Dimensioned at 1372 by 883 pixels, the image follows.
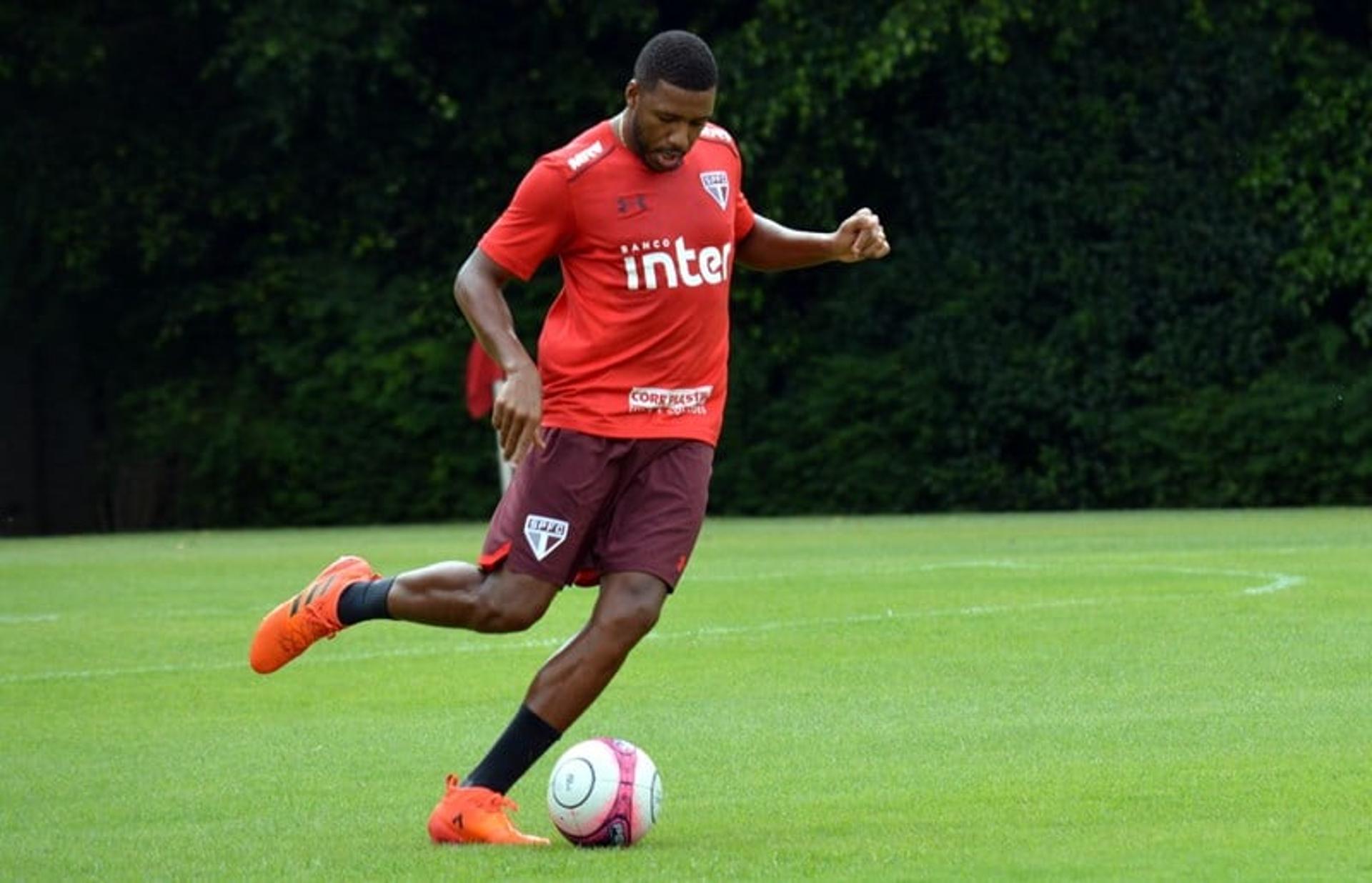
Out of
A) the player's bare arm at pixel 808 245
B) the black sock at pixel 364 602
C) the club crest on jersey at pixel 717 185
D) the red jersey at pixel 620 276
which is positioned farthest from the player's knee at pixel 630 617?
the player's bare arm at pixel 808 245

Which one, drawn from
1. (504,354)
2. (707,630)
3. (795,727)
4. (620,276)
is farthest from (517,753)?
(707,630)

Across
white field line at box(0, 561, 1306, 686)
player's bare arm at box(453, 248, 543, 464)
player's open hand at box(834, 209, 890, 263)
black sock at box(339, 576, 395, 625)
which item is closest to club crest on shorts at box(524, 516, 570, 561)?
player's bare arm at box(453, 248, 543, 464)

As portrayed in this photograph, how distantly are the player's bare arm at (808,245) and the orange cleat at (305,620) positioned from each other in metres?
1.60

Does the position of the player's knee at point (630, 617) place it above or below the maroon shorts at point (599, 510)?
below

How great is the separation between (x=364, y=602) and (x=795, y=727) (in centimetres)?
243

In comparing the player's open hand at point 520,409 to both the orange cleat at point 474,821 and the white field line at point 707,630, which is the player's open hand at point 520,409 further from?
the white field line at point 707,630

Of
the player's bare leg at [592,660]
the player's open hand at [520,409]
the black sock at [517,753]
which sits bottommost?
the black sock at [517,753]

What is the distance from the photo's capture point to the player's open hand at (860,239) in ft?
27.8

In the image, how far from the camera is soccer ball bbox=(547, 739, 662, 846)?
7.35m

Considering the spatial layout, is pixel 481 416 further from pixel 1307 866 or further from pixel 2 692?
pixel 1307 866

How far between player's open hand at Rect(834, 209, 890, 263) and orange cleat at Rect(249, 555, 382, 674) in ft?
5.88

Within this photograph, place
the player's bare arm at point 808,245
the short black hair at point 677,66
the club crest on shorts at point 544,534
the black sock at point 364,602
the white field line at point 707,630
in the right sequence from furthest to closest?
the white field line at point 707,630
the player's bare arm at point 808,245
the black sock at point 364,602
the club crest on shorts at point 544,534
the short black hair at point 677,66

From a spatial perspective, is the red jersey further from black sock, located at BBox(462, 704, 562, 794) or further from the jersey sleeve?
black sock, located at BBox(462, 704, 562, 794)

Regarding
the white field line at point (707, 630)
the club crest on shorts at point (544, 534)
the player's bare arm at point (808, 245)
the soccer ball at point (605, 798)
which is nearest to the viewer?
the soccer ball at point (605, 798)
